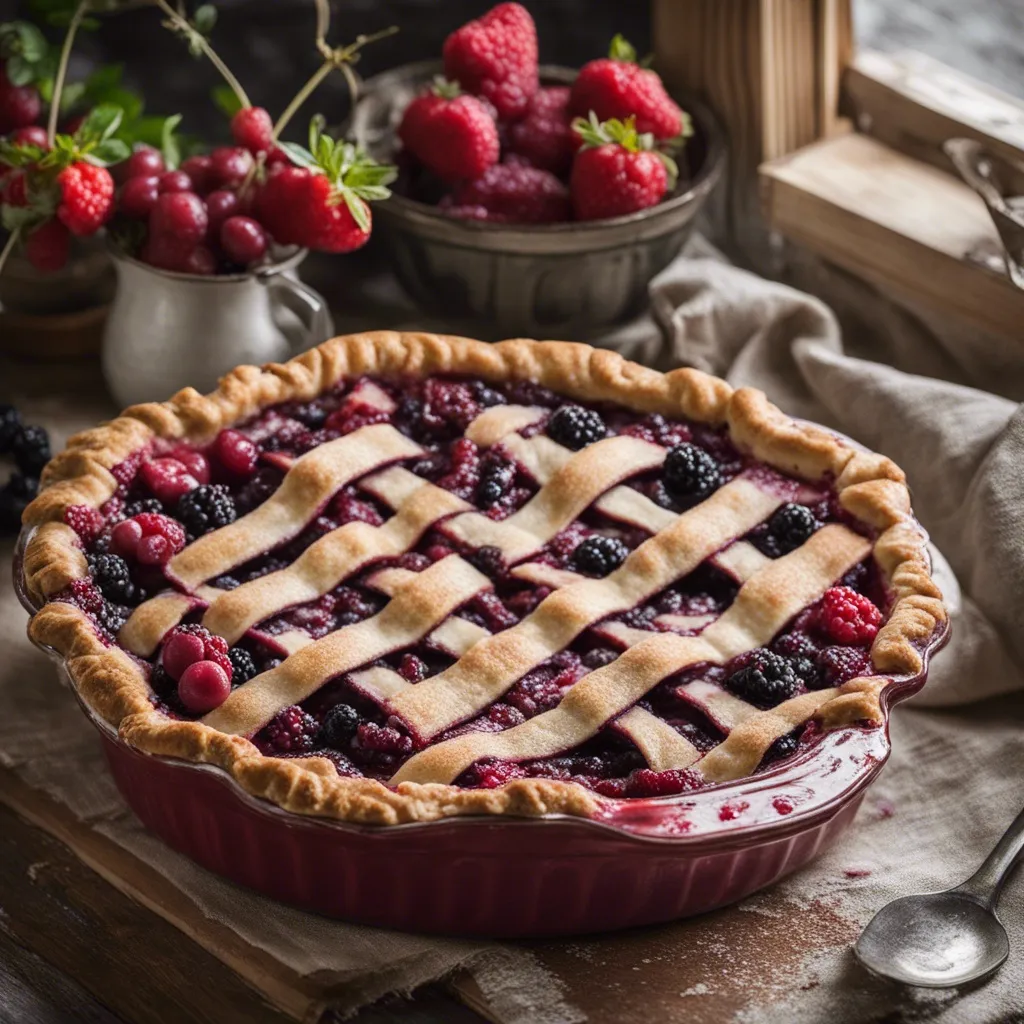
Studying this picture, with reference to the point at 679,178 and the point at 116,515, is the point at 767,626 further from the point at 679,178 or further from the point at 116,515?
the point at 679,178

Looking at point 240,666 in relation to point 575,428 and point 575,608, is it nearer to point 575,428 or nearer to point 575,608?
point 575,608

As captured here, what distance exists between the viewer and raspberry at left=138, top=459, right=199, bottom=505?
97.6 inches

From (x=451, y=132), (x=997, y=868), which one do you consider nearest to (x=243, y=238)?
(x=451, y=132)

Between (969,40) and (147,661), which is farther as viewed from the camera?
(969,40)

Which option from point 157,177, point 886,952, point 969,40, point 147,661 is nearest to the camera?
point 886,952

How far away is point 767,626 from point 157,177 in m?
1.42

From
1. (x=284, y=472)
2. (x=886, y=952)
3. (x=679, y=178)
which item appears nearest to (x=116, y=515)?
(x=284, y=472)

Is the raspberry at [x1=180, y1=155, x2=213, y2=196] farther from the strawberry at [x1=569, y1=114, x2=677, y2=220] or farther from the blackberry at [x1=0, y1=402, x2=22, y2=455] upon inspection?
the strawberry at [x1=569, y1=114, x2=677, y2=220]

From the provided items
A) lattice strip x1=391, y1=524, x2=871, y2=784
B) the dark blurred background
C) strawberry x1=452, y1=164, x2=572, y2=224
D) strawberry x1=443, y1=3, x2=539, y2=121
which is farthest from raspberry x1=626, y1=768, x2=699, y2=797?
the dark blurred background

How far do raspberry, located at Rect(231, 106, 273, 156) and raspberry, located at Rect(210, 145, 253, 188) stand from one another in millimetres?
35

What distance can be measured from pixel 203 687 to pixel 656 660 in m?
0.63

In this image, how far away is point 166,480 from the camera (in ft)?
8.13

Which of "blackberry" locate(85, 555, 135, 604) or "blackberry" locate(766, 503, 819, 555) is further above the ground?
"blackberry" locate(766, 503, 819, 555)

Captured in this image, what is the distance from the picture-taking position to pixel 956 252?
3.04m
